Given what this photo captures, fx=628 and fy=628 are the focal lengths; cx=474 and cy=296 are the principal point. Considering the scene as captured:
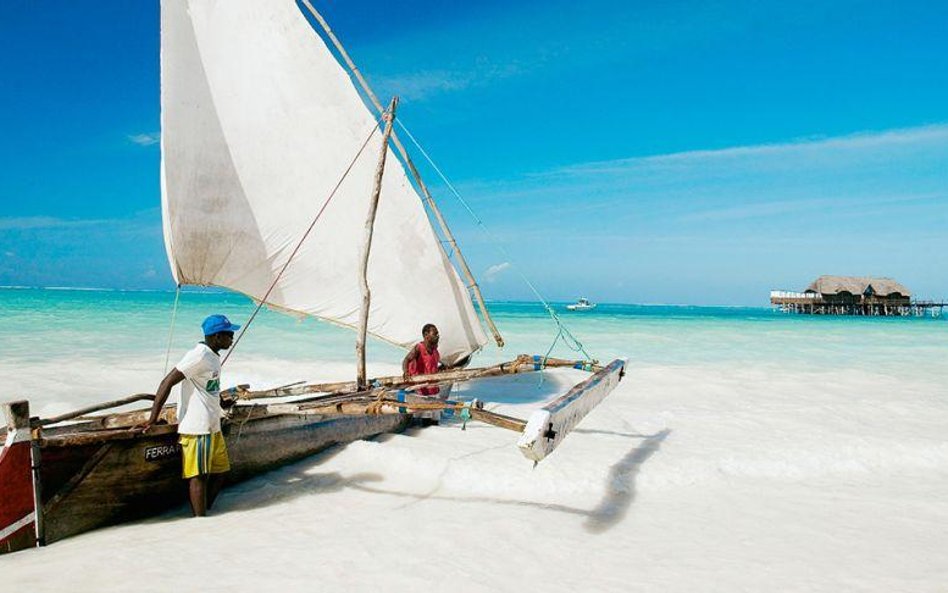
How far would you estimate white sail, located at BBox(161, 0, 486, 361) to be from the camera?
762cm

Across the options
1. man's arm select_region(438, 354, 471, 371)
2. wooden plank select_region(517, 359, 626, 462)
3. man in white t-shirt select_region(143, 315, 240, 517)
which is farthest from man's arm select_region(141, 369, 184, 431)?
man's arm select_region(438, 354, 471, 371)

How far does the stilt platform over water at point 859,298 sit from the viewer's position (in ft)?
189

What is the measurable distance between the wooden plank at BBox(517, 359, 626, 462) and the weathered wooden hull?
2.64m

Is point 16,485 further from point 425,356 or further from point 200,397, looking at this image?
point 425,356

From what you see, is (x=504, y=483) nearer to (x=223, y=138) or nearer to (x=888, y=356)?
(x=223, y=138)

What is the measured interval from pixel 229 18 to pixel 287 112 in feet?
4.24

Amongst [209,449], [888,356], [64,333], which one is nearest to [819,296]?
[888,356]

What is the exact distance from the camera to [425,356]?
26.7ft

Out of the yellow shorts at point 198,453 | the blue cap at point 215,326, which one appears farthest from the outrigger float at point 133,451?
the blue cap at point 215,326

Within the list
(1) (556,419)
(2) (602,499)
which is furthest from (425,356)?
(1) (556,419)

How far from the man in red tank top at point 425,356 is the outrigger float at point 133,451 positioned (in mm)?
1976

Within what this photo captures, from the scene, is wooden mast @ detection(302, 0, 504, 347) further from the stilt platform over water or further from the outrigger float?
the stilt platform over water

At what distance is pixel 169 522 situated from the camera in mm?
4734

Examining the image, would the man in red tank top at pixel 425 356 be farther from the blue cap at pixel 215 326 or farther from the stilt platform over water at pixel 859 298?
the stilt platform over water at pixel 859 298
